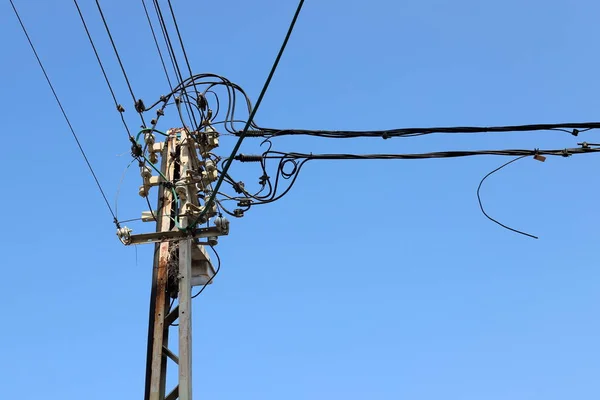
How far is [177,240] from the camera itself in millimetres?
8188

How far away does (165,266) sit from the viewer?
8.04 m

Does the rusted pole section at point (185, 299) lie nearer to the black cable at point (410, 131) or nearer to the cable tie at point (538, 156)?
the black cable at point (410, 131)

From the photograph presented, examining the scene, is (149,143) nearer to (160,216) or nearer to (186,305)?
(160,216)

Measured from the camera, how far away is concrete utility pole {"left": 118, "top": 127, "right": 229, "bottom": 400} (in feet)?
24.7

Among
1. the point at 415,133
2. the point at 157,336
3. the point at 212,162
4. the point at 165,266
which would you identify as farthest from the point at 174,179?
the point at 415,133

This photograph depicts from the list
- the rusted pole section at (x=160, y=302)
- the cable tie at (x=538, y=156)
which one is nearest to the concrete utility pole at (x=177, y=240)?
the rusted pole section at (x=160, y=302)

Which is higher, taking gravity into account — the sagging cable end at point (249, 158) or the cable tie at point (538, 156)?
the sagging cable end at point (249, 158)

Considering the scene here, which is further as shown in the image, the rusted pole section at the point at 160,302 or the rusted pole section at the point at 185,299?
the rusted pole section at the point at 160,302

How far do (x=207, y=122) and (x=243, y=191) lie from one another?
792 millimetres

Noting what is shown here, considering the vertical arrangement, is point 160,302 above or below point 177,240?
below

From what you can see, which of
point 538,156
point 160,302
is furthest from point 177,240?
point 538,156

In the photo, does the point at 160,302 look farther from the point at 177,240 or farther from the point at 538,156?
the point at 538,156

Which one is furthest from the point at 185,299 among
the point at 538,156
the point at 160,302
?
the point at 538,156

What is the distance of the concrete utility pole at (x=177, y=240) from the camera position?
24.7 ft
